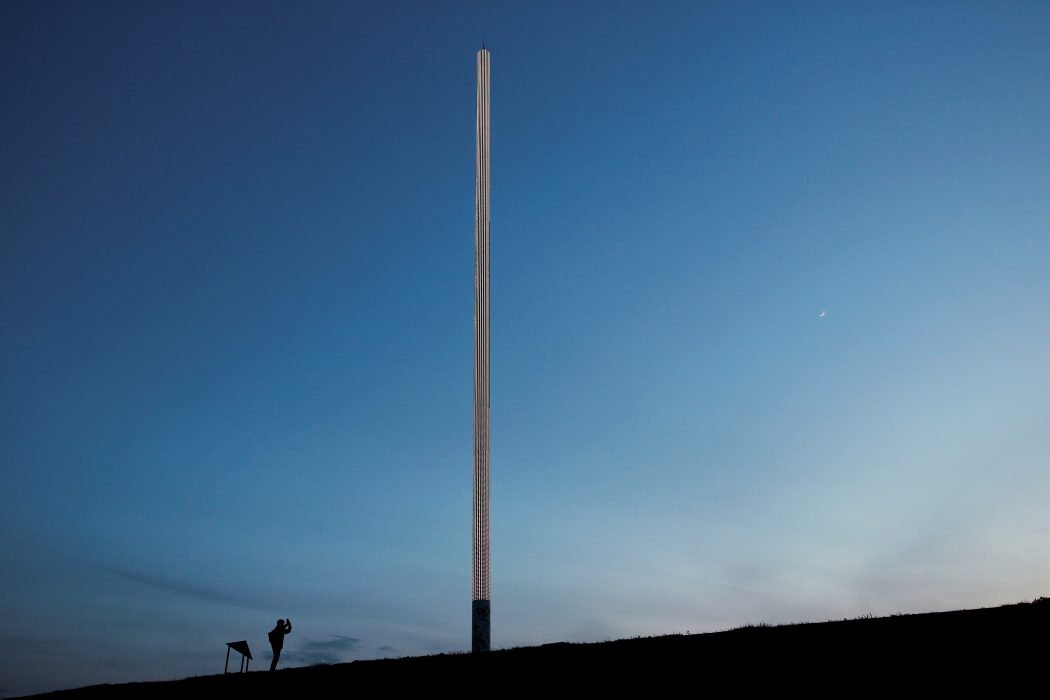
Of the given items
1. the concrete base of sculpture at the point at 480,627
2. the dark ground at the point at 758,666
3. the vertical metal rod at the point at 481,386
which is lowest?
the dark ground at the point at 758,666

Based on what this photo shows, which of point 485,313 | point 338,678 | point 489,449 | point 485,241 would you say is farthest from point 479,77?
point 338,678

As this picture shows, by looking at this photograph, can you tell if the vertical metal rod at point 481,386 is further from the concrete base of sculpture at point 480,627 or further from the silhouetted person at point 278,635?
the silhouetted person at point 278,635

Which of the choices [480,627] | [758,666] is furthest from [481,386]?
[758,666]

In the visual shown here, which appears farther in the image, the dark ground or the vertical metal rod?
the vertical metal rod

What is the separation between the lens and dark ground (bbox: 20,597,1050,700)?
21297 mm

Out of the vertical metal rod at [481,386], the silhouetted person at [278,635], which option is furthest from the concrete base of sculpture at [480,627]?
the silhouetted person at [278,635]

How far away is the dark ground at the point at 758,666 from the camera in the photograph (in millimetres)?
21297

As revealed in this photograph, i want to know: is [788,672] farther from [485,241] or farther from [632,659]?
[485,241]

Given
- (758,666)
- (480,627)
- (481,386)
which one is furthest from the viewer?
(481,386)

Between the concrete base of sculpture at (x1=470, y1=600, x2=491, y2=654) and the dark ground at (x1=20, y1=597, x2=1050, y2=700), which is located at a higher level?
the concrete base of sculpture at (x1=470, y1=600, x2=491, y2=654)

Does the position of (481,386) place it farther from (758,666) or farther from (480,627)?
Answer: (758,666)

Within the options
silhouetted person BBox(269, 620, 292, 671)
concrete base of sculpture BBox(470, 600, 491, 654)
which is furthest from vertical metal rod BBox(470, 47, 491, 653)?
silhouetted person BBox(269, 620, 292, 671)

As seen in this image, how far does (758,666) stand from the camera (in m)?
24.0

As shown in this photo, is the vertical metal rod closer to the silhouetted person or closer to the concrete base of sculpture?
the concrete base of sculpture
